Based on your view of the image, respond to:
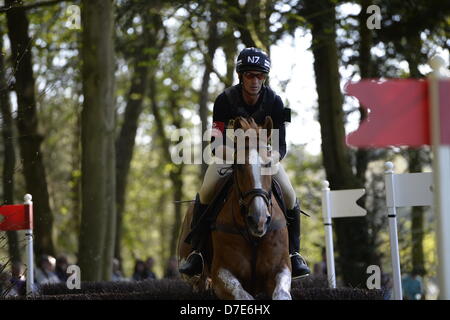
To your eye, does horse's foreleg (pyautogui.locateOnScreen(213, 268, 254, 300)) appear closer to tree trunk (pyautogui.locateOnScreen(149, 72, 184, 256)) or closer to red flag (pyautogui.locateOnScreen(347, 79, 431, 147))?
red flag (pyautogui.locateOnScreen(347, 79, 431, 147))

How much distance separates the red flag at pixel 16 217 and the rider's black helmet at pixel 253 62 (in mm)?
4121

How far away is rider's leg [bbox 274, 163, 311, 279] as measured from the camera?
27.0 feet

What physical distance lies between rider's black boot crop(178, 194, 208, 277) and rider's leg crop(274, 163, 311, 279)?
91 cm

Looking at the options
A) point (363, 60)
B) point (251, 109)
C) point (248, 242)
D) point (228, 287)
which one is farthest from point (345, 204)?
point (363, 60)

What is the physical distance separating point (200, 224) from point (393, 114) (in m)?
4.01

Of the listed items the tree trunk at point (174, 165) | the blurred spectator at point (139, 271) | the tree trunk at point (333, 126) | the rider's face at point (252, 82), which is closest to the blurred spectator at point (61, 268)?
the blurred spectator at point (139, 271)

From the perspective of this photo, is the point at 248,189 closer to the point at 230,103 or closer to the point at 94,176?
the point at 230,103

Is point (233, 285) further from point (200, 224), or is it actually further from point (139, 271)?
point (139, 271)

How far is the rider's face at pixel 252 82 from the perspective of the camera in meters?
7.98

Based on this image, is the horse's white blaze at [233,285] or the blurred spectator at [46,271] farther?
the blurred spectator at [46,271]

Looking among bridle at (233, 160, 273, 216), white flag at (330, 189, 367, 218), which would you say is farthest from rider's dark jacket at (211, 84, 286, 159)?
white flag at (330, 189, 367, 218)

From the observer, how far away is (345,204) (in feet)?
38.1

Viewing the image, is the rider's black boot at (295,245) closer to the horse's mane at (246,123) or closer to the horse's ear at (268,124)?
the horse's ear at (268,124)
